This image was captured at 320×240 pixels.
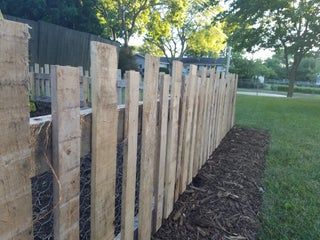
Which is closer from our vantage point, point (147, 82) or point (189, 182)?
point (147, 82)

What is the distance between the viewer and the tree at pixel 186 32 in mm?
29516

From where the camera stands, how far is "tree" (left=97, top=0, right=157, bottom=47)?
23.5 metres

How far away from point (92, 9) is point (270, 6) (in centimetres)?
928

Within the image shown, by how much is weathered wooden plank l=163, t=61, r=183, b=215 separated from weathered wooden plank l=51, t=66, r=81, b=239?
1252 millimetres

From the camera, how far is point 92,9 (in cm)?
1773

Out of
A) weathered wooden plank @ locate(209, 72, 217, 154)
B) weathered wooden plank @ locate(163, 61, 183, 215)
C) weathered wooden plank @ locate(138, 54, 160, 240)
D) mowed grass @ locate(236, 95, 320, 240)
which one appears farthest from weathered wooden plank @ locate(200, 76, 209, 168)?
weathered wooden plank @ locate(138, 54, 160, 240)

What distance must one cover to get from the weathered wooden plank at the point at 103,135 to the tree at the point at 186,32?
90.5 ft

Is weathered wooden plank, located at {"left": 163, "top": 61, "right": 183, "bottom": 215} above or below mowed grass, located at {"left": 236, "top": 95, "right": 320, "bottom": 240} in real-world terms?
above

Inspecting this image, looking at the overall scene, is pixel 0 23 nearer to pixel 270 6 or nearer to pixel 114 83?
pixel 114 83

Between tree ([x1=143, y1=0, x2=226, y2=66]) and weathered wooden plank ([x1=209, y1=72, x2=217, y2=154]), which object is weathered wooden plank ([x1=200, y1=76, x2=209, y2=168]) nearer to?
weathered wooden plank ([x1=209, y1=72, x2=217, y2=154])

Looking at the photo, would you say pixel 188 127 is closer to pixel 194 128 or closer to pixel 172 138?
pixel 194 128

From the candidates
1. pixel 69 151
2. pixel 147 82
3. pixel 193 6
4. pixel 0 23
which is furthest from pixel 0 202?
pixel 193 6

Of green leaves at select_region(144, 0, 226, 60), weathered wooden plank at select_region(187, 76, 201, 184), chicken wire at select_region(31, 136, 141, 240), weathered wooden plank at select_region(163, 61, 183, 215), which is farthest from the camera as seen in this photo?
green leaves at select_region(144, 0, 226, 60)

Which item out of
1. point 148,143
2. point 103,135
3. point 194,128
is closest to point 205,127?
point 194,128
